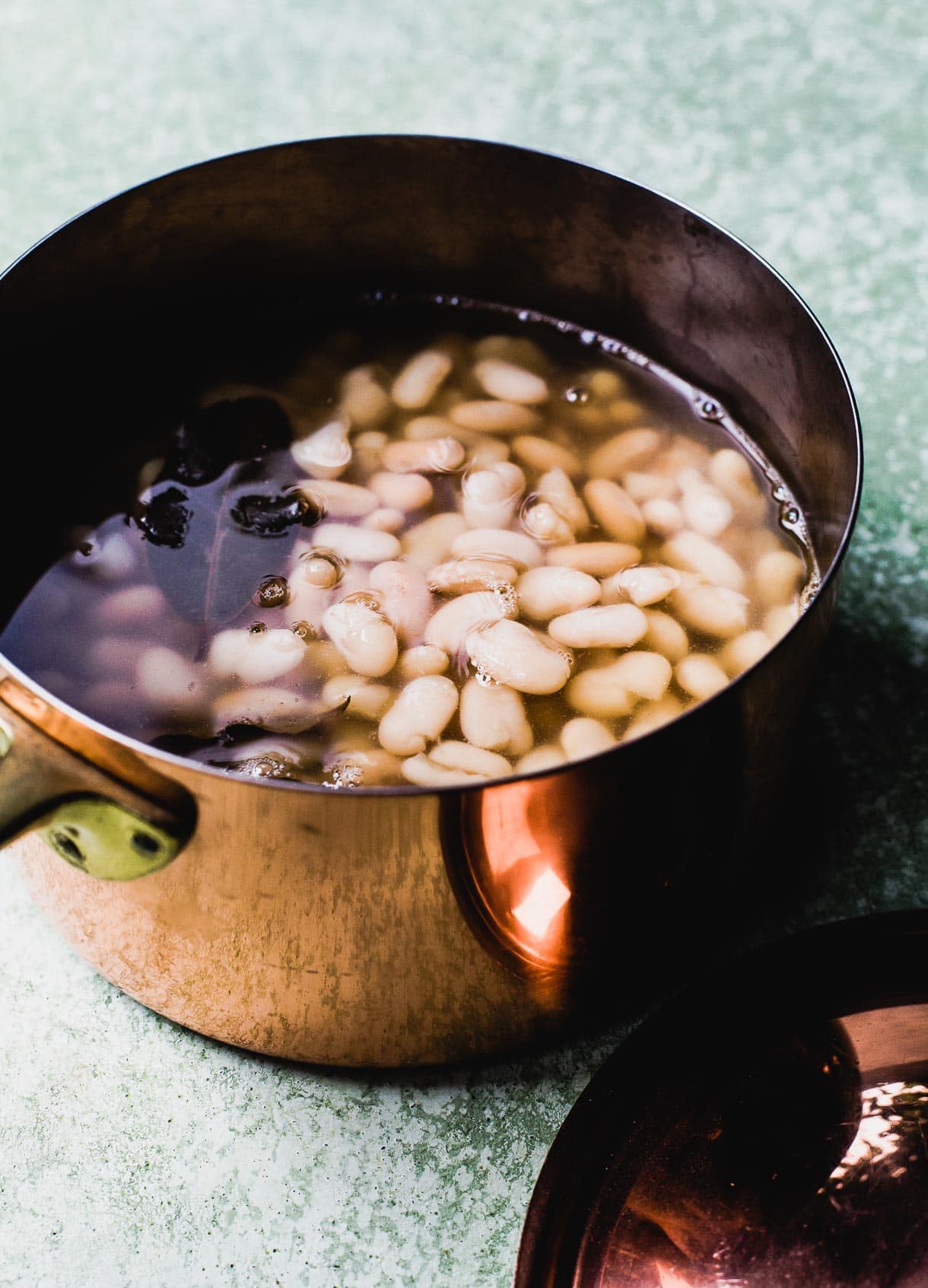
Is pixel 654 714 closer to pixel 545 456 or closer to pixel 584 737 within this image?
pixel 584 737

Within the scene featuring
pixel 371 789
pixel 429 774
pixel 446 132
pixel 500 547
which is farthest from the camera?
pixel 446 132

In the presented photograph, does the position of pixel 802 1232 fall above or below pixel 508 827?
below

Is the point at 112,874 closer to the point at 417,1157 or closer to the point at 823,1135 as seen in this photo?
the point at 417,1157

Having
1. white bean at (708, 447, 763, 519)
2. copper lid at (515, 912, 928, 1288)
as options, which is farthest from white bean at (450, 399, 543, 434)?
copper lid at (515, 912, 928, 1288)

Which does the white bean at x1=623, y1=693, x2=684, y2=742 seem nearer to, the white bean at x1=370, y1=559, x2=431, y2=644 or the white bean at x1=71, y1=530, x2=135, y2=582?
the white bean at x1=370, y1=559, x2=431, y2=644

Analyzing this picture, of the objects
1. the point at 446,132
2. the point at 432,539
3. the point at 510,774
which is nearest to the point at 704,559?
the point at 432,539

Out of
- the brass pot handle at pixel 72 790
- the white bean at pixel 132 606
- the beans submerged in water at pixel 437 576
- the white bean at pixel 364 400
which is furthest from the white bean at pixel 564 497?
the brass pot handle at pixel 72 790
